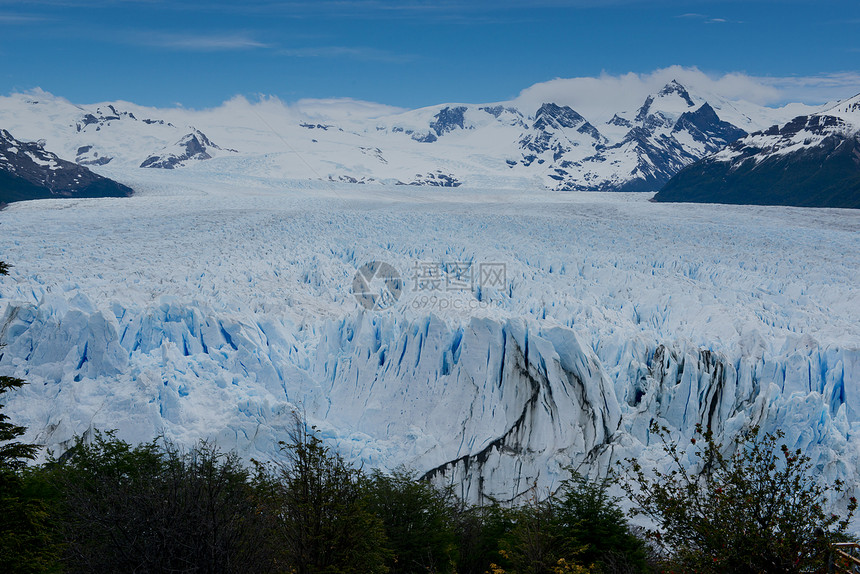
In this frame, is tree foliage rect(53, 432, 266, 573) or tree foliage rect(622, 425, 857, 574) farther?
tree foliage rect(53, 432, 266, 573)

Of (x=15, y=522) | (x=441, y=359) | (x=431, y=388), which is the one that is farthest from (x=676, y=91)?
(x=15, y=522)

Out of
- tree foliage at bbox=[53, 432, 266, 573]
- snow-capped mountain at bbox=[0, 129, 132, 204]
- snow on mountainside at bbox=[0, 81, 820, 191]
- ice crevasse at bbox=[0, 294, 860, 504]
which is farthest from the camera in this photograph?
snow on mountainside at bbox=[0, 81, 820, 191]

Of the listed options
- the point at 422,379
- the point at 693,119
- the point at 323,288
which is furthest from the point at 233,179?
the point at 693,119

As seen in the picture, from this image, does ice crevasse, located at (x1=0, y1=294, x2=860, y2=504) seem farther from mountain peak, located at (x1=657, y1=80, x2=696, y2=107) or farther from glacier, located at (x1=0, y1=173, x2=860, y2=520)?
mountain peak, located at (x1=657, y1=80, x2=696, y2=107)

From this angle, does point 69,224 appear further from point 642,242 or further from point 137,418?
point 642,242

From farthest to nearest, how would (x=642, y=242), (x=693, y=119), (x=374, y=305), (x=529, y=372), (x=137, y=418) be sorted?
(x=693, y=119), (x=642, y=242), (x=374, y=305), (x=529, y=372), (x=137, y=418)

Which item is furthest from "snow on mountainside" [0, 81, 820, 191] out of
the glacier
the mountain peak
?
the glacier

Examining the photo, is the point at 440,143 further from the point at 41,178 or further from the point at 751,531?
the point at 751,531
